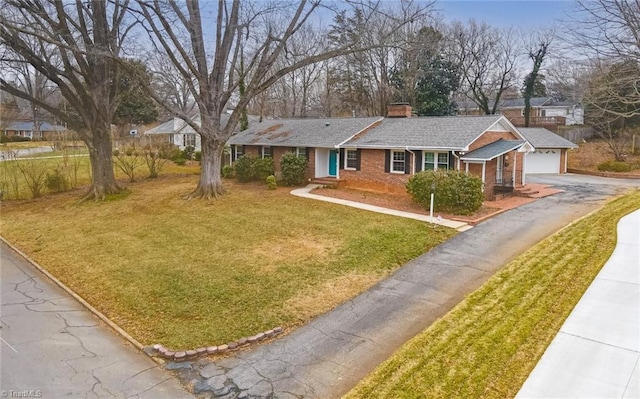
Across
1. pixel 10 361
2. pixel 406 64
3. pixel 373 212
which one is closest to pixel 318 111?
pixel 406 64

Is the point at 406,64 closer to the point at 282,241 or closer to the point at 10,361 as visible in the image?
the point at 282,241

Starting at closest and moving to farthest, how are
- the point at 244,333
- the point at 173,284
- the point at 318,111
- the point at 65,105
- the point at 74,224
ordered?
the point at 244,333
the point at 173,284
the point at 74,224
the point at 65,105
the point at 318,111

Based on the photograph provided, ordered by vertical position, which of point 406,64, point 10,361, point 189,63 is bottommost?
point 10,361

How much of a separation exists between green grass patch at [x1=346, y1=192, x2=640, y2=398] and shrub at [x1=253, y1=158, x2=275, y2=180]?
1605 cm

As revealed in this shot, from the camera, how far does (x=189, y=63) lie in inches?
707

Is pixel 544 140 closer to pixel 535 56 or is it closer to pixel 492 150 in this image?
pixel 492 150

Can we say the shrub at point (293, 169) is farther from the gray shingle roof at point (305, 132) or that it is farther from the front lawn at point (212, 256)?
the front lawn at point (212, 256)

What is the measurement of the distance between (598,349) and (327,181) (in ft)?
54.6

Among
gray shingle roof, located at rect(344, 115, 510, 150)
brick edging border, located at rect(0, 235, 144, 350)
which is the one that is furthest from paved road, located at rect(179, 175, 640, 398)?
gray shingle roof, located at rect(344, 115, 510, 150)

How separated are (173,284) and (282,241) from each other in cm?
386

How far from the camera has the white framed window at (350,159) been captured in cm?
2139

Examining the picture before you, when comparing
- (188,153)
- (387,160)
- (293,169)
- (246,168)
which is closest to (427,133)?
(387,160)

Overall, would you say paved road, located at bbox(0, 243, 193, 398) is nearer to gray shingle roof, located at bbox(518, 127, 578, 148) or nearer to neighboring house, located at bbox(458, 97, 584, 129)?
gray shingle roof, located at bbox(518, 127, 578, 148)

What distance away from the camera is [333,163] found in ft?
75.2
